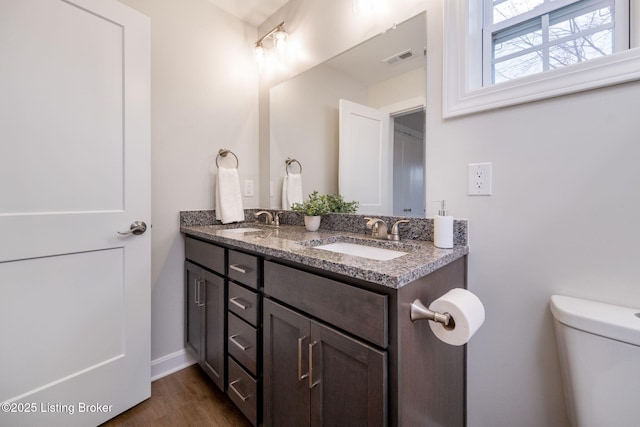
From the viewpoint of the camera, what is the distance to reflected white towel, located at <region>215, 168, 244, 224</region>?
1.78m

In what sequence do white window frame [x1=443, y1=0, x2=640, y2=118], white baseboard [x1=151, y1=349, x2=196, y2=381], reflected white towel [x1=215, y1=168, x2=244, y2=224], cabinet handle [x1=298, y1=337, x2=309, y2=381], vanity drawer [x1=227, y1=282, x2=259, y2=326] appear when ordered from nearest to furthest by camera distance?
white window frame [x1=443, y1=0, x2=640, y2=118], cabinet handle [x1=298, y1=337, x2=309, y2=381], vanity drawer [x1=227, y1=282, x2=259, y2=326], white baseboard [x1=151, y1=349, x2=196, y2=381], reflected white towel [x1=215, y1=168, x2=244, y2=224]

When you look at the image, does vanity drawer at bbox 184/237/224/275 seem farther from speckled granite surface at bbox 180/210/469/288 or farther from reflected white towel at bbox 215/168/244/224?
reflected white towel at bbox 215/168/244/224

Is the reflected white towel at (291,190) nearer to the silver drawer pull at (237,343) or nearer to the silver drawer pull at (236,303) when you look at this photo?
the silver drawer pull at (236,303)

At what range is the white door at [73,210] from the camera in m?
1.04

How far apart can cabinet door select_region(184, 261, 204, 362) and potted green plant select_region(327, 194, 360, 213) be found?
83 centimetres

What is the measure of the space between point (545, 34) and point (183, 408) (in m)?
2.24

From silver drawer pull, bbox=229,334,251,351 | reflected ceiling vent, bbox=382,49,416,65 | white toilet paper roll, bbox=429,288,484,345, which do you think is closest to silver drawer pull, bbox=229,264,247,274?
silver drawer pull, bbox=229,334,251,351

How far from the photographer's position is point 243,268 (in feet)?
3.76

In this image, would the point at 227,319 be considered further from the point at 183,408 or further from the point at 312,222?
the point at 312,222

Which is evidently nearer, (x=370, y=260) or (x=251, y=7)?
(x=370, y=260)

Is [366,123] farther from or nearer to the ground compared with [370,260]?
farther from the ground

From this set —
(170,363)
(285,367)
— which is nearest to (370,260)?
(285,367)

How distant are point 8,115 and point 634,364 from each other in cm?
210

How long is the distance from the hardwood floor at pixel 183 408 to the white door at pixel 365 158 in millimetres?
1220
